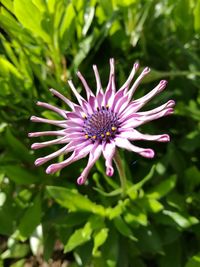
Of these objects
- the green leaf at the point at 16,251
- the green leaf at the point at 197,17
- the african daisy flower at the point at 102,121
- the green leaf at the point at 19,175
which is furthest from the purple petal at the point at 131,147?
the green leaf at the point at 16,251

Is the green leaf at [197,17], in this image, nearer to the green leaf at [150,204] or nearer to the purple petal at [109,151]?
the green leaf at [150,204]

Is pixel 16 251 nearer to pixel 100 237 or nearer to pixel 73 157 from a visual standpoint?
pixel 100 237

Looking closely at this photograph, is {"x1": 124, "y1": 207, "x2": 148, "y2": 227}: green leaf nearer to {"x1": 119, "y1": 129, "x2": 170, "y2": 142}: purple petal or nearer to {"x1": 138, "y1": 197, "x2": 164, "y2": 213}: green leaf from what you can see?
{"x1": 138, "y1": 197, "x2": 164, "y2": 213}: green leaf

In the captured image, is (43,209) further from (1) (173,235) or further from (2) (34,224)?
(1) (173,235)

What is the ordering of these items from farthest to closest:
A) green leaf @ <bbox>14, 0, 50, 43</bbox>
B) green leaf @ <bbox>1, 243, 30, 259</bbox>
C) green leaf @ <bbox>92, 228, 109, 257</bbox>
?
green leaf @ <bbox>1, 243, 30, 259</bbox>
green leaf @ <bbox>92, 228, 109, 257</bbox>
green leaf @ <bbox>14, 0, 50, 43</bbox>

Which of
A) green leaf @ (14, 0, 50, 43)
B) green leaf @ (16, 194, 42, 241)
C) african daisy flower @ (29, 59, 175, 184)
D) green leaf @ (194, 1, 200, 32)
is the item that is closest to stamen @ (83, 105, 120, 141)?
african daisy flower @ (29, 59, 175, 184)

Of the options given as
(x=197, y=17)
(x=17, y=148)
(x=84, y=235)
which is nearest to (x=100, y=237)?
(x=84, y=235)

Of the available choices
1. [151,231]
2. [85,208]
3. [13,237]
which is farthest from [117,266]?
[13,237]
